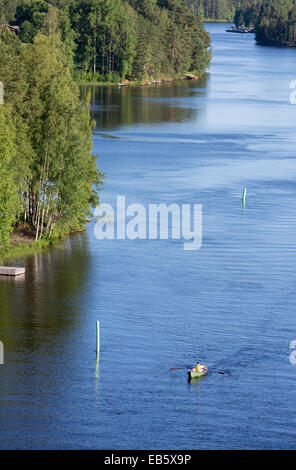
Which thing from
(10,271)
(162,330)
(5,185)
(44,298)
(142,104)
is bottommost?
(142,104)

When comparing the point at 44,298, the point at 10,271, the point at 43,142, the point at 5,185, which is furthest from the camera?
the point at 43,142

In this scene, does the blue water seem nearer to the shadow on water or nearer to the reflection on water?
the shadow on water

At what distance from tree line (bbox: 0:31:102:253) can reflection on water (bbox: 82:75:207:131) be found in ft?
172

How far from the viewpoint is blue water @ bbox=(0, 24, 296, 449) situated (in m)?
37.2

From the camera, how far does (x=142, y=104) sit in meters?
140

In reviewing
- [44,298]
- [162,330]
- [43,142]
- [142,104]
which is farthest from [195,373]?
[142,104]

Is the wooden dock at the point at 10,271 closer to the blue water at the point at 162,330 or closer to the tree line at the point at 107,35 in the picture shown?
the blue water at the point at 162,330

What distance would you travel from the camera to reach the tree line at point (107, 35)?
15756 cm

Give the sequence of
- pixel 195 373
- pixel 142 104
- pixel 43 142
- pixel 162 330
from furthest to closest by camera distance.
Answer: pixel 142 104
pixel 43 142
pixel 162 330
pixel 195 373

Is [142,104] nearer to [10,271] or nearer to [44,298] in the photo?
[10,271]

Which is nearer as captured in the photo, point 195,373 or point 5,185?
point 195,373

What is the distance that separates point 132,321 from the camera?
1906 inches

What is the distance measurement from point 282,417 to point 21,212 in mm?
29793

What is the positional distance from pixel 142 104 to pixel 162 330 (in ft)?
314
